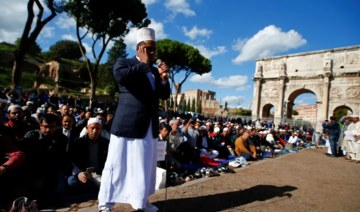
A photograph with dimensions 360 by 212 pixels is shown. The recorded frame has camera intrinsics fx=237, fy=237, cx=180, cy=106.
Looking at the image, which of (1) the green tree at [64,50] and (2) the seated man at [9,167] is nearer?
(2) the seated man at [9,167]

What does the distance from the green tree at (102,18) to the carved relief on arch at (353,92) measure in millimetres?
23361

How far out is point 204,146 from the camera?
8203 millimetres

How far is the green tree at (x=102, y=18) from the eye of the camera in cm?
1472

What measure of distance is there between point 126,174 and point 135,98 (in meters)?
0.78

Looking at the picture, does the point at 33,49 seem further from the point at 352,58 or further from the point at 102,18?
the point at 352,58

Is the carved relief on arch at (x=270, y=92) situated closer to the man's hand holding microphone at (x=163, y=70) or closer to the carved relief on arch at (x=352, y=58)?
the carved relief on arch at (x=352, y=58)

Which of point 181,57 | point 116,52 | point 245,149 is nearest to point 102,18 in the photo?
point 245,149

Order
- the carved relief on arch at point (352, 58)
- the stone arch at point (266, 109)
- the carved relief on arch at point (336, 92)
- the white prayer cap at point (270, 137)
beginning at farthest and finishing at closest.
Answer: the stone arch at point (266, 109)
the carved relief on arch at point (336, 92)
the carved relief on arch at point (352, 58)
the white prayer cap at point (270, 137)

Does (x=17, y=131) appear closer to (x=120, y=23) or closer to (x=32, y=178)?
(x=32, y=178)

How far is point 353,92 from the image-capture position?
84.1 feet

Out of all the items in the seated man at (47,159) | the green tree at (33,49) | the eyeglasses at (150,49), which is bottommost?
the seated man at (47,159)

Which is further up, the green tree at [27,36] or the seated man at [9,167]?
the green tree at [27,36]

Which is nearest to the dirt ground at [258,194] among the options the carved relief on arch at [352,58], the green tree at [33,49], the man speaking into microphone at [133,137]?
the man speaking into microphone at [133,137]

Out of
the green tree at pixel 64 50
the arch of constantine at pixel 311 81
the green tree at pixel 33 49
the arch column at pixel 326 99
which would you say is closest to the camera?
the arch of constantine at pixel 311 81
